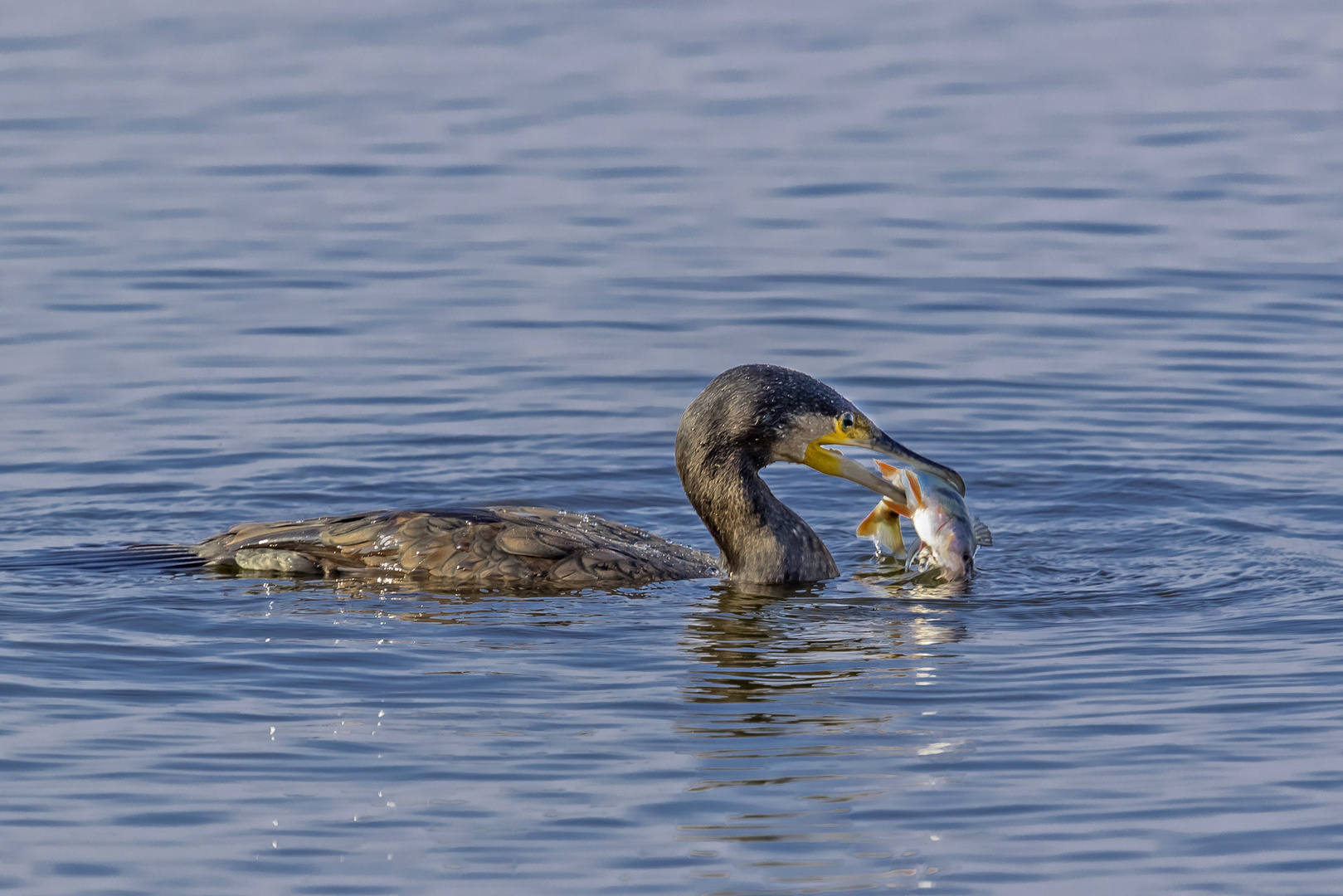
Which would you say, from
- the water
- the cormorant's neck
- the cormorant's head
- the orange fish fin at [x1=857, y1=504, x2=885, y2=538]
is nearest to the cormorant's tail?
the water

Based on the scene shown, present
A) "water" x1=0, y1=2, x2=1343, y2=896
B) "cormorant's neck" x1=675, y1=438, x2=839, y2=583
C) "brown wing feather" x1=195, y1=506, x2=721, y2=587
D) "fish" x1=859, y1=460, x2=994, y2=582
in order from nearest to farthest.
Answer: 1. "water" x1=0, y1=2, x2=1343, y2=896
2. "brown wing feather" x1=195, y1=506, x2=721, y2=587
3. "fish" x1=859, y1=460, x2=994, y2=582
4. "cormorant's neck" x1=675, y1=438, x2=839, y2=583

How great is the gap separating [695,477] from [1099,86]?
12.1 meters

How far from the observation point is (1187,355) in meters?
13.8

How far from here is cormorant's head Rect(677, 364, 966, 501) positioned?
983cm

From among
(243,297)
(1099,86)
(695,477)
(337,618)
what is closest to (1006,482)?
(695,477)

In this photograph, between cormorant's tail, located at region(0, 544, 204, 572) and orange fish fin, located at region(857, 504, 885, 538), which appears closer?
cormorant's tail, located at region(0, 544, 204, 572)

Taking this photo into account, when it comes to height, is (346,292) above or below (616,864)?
above

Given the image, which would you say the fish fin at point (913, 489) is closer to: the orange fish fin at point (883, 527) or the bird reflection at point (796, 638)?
the orange fish fin at point (883, 527)

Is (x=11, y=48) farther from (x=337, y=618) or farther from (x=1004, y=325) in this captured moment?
(x=337, y=618)

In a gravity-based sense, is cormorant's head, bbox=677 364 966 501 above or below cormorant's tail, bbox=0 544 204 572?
above

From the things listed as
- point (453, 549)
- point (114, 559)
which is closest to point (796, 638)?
point (453, 549)

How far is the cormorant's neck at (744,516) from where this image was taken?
9.99 m

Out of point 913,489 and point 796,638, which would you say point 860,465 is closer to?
point 913,489

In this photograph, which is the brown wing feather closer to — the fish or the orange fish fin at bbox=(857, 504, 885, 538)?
the orange fish fin at bbox=(857, 504, 885, 538)
